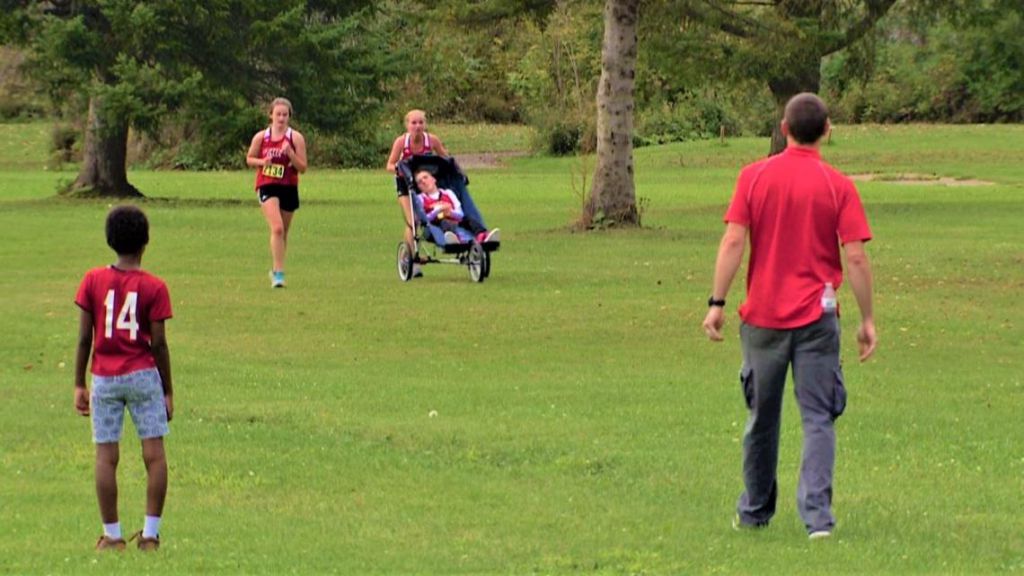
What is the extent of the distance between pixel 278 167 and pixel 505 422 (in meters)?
9.57

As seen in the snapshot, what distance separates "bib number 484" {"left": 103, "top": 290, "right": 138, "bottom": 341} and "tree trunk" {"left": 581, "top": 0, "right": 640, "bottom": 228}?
21991mm

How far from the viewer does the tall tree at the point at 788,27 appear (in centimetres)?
3434

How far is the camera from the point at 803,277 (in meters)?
8.63

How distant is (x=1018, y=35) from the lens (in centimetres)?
4194

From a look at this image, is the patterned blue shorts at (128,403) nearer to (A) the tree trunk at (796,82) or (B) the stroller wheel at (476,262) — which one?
(B) the stroller wheel at (476,262)

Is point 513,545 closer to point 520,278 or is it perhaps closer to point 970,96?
point 520,278

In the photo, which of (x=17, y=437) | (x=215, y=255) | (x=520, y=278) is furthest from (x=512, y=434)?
(x=215, y=255)

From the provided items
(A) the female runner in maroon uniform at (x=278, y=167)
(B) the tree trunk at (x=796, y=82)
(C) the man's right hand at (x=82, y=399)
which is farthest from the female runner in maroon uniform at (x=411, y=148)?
(B) the tree trunk at (x=796, y=82)

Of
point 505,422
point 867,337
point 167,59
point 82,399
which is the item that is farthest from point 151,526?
point 167,59

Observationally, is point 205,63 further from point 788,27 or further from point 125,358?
point 125,358

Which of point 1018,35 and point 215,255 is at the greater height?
point 1018,35

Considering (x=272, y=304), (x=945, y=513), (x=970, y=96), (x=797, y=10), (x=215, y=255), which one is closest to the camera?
(x=945, y=513)

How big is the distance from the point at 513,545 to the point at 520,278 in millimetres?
14350

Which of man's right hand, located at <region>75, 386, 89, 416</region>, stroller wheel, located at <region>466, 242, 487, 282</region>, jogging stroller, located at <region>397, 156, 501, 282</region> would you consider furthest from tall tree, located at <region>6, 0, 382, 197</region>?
man's right hand, located at <region>75, 386, 89, 416</region>
